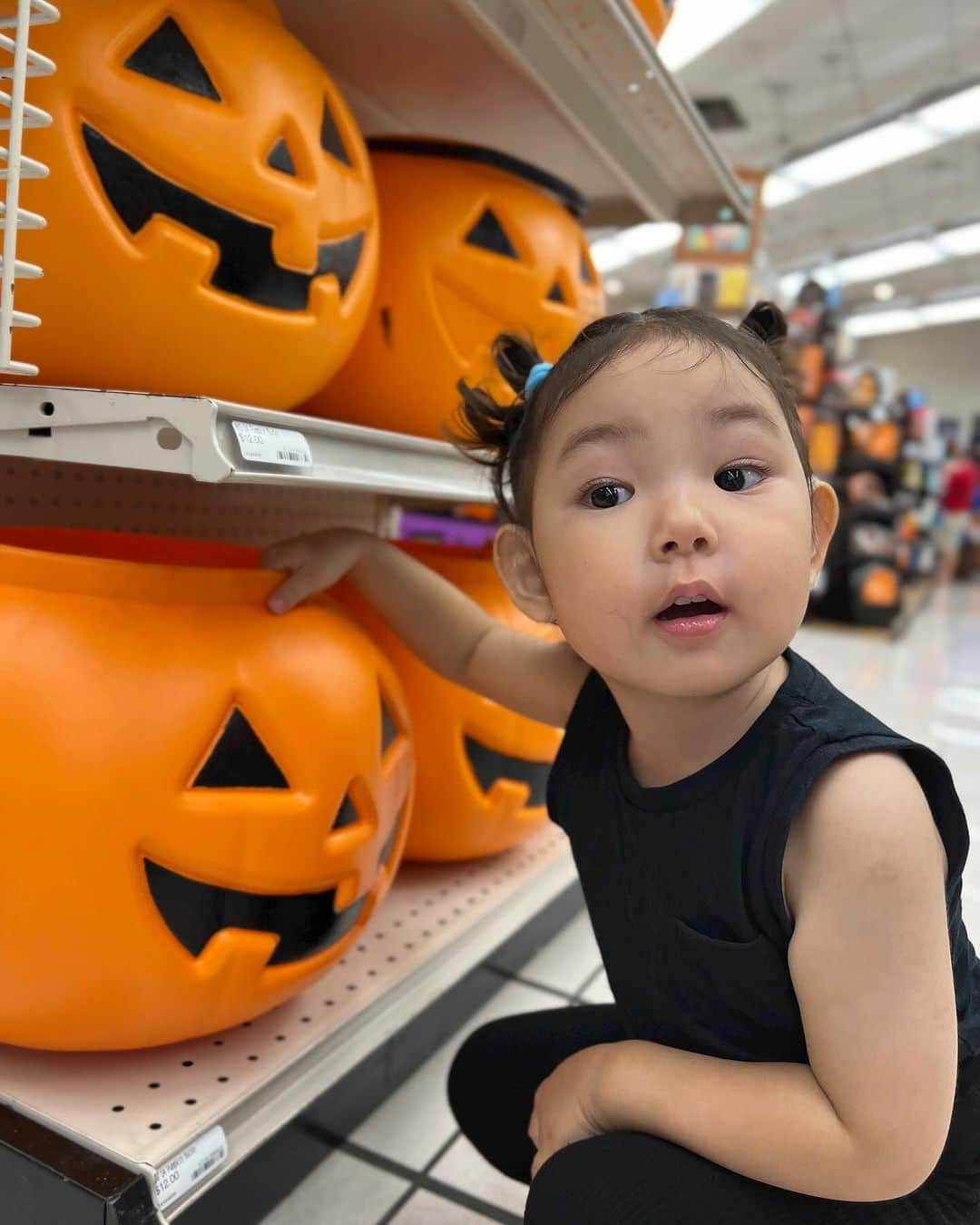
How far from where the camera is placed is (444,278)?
154 centimetres

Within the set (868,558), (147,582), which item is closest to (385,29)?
(147,582)

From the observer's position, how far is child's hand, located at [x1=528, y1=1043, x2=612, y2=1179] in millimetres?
878

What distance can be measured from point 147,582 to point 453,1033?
0.92 m

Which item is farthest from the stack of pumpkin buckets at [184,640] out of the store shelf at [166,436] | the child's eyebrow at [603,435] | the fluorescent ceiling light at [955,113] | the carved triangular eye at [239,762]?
the fluorescent ceiling light at [955,113]

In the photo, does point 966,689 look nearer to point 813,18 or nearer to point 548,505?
point 548,505

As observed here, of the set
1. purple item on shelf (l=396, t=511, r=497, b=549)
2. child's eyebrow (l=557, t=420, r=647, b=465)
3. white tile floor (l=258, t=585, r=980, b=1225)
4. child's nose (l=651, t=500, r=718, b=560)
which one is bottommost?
white tile floor (l=258, t=585, r=980, b=1225)

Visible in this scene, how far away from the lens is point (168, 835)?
3.28ft

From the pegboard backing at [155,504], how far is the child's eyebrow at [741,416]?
1.02 metres

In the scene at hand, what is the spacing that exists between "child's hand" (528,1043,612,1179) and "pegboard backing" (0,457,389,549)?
1021mm

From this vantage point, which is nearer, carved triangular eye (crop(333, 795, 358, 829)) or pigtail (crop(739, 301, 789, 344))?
pigtail (crop(739, 301, 789, 344))

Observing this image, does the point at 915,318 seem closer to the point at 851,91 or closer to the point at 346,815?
the point at 851,91

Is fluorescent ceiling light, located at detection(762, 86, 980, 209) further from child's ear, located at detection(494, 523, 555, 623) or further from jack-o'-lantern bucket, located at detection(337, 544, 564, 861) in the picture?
child's ear, located at detection(494, 523, 555, 623)

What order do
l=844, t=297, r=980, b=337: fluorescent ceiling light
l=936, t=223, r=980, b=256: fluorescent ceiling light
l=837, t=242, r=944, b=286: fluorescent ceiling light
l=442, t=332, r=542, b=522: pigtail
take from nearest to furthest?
l=442, t=332, r=542, b=522: pigtail
l=936, t=223, r=980, b=256: fluorescent ceiling light
l=837, t=242, r=944, b=286: fluorescent ceiling light
l=844, t=297, r=980, b=337: fluorescent ceiling light

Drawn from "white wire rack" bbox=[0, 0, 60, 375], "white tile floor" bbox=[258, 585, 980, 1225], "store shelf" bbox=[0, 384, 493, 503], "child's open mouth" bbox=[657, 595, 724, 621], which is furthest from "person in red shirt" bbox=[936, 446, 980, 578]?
"white wire rack" bbox=[0, 0, 60, 375]
